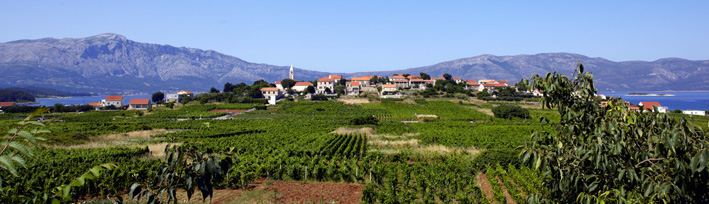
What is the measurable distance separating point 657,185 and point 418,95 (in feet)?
325

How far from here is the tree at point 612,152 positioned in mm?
4266

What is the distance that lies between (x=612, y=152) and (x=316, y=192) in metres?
13.5

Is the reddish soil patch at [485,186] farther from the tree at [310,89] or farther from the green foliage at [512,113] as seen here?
the tree at [310,89]

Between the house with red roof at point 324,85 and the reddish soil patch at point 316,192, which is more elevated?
the house with red roof at point 324,85

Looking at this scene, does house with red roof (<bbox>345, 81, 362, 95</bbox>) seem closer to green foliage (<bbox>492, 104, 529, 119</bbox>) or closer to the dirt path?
green foliage (<bbox>492, 104, 529, 119</bbox>)

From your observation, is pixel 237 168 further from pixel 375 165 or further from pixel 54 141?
pixel 54 141

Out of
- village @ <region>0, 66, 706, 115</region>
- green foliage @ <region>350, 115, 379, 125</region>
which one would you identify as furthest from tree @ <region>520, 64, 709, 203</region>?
village @ <region>0, 66, 706, 115</region>

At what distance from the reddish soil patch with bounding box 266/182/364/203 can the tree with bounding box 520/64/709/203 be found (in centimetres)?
1052

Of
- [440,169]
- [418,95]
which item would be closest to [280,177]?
[440,169]

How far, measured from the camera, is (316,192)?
16703mm

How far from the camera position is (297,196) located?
52.1 feet

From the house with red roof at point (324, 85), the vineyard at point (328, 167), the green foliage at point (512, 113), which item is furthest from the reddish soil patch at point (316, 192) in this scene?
the house with red roof at point (324, 85)

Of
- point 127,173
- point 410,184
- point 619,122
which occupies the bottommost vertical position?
point 410,184

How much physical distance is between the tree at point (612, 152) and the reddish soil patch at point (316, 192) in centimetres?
1052
